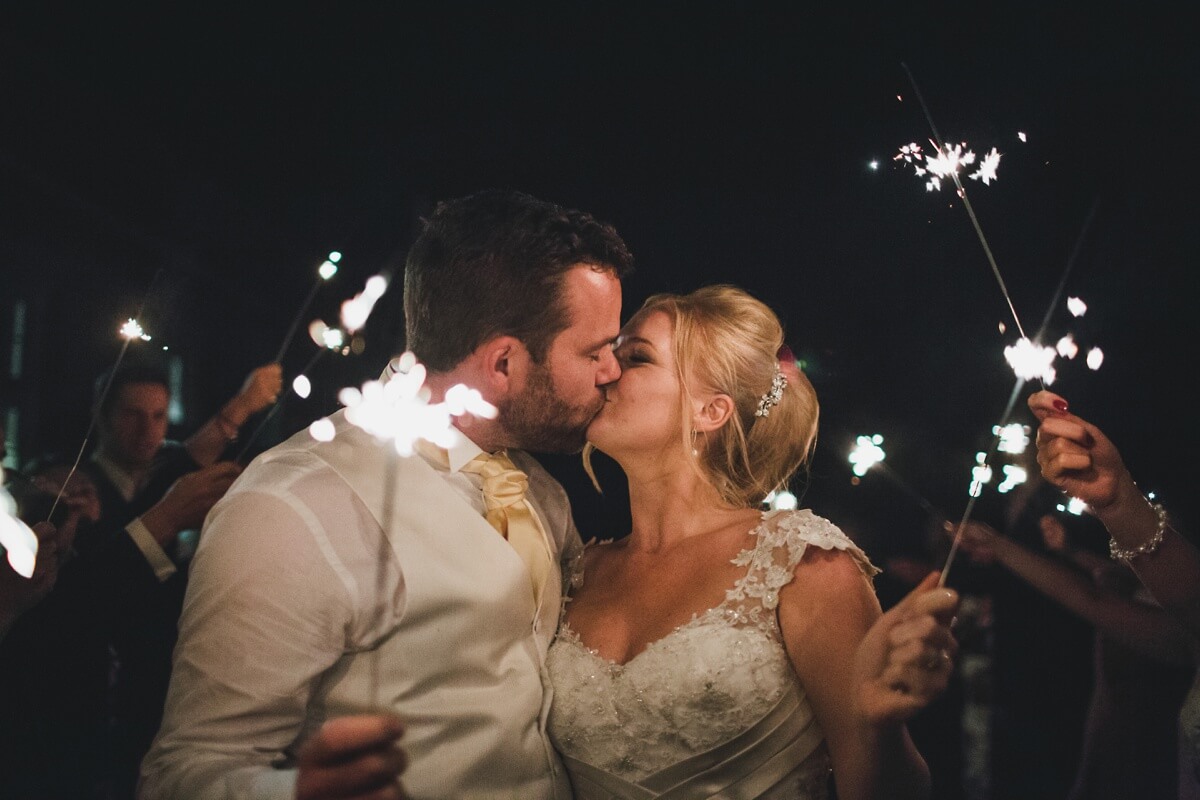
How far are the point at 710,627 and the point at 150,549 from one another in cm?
205

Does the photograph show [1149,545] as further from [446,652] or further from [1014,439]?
[446,652]

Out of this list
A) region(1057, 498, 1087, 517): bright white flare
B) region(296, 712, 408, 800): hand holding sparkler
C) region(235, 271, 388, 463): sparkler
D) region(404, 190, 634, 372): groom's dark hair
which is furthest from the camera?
region(235, 271, 388, 463): sparkler

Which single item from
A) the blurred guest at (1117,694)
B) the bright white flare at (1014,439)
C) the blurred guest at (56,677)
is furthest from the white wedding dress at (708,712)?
the bright white flare at (1014,439)

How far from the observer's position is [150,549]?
2.81m

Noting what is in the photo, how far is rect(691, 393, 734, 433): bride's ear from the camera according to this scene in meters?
2.72

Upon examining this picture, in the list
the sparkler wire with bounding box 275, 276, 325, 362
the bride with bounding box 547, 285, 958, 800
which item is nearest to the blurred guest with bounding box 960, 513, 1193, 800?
the bride with bounding box 547, 285, 958, 800

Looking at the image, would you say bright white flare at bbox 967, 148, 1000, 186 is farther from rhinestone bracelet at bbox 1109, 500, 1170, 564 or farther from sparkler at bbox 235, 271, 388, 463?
sparkler at bbox 235, 271, 388, 463

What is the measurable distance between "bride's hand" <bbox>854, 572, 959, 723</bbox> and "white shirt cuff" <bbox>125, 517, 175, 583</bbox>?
2.49m

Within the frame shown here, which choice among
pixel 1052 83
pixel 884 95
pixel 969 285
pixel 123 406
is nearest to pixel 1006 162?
pixel 884 95

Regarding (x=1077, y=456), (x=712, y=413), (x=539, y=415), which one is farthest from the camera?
(x=712, y=413)

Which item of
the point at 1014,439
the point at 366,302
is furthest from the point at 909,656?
the point at 366,302

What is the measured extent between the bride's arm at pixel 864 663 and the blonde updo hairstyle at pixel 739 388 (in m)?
0.68

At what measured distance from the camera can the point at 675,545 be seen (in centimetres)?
265

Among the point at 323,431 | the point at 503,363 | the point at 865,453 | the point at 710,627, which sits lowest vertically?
the point at 865,453
